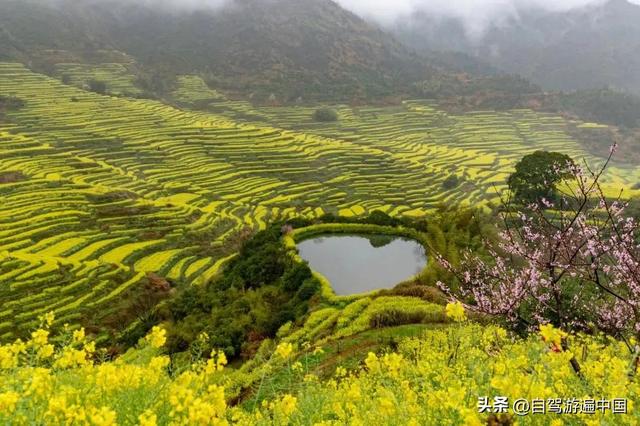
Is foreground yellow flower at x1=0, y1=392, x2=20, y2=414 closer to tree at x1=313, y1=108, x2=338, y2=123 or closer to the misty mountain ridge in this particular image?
tree at x1=313, y1=108, x2=338, y2=123

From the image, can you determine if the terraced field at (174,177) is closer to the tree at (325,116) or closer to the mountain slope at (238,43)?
the tree at (325,116)

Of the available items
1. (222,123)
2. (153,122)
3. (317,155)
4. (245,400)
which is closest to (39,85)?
(153,122)

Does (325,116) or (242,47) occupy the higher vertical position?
(242,47)

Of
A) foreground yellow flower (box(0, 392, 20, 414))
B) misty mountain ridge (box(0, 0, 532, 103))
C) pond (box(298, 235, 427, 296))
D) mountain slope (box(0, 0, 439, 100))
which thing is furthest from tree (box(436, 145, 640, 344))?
mountain slope (box(0, 0, 439, 100))

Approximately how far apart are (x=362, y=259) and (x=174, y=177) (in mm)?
29922

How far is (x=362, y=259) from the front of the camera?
20.3 metres

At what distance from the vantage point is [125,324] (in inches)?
865

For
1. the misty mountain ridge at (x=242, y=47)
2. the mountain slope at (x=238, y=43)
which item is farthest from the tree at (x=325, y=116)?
the mountain slope at (x=238, y=43)

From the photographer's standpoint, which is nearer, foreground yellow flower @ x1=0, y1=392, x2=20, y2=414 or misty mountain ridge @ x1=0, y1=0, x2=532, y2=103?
foreground yellow flower @ x1=0, y1=392, x2=20, y2=414

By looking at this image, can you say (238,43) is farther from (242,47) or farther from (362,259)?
(362,259)

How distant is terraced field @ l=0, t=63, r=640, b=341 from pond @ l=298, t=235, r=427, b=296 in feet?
27.8

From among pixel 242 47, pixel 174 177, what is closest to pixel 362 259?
pixel 174 177

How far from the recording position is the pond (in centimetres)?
1844

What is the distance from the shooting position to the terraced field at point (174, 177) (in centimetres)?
2652
